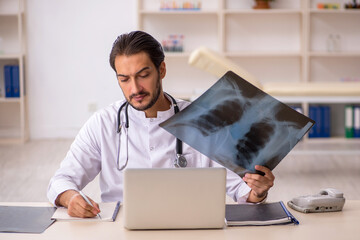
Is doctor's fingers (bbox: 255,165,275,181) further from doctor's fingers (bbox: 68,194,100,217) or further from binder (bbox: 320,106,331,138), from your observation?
binder (bbox: 320,106,331,138)

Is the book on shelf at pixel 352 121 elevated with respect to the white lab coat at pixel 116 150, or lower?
lower

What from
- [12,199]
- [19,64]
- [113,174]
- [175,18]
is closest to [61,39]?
[19,64]

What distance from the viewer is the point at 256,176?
1.74 metres

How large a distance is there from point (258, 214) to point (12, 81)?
4331 mm

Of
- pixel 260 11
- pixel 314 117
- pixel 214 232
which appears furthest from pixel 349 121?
pixel 214 232

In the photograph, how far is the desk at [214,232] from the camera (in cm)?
152

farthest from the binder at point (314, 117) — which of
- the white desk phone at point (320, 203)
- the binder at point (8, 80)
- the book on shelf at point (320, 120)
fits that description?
the white desk phone at point (320, 203)

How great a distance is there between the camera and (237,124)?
1.64 m

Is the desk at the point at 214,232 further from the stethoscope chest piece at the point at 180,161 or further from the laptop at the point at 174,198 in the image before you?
the stethoscope chest piece at the point at 180,161

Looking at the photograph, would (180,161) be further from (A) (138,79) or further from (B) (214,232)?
(B) (214,232)

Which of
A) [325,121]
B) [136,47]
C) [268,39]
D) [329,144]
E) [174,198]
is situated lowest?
[329,144]

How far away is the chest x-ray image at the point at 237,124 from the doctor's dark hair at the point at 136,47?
41 centimetres

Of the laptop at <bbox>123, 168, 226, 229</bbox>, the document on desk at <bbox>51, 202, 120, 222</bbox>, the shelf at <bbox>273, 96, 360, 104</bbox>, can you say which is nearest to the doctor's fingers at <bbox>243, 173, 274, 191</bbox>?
the laptop at <bbox>123, 168, 226, 229</bbox>

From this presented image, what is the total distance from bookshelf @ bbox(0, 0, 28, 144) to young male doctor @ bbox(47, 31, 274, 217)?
12.1ft
